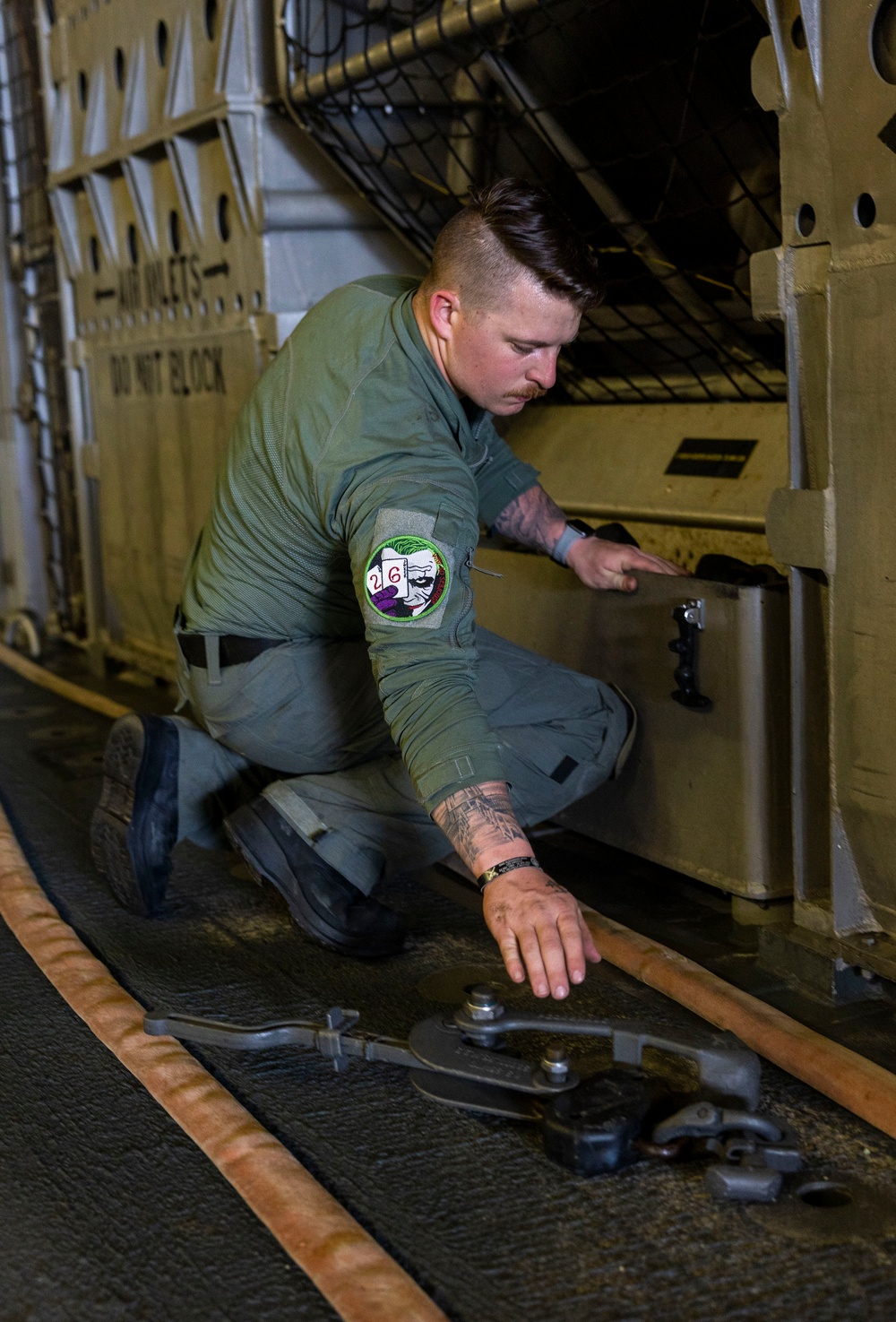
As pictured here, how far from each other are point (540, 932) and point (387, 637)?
1.54ft

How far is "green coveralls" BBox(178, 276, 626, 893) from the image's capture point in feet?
5.82

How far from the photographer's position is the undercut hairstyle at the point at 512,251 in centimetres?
183

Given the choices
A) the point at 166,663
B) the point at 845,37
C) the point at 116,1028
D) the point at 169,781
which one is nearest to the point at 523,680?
the point at 169,781

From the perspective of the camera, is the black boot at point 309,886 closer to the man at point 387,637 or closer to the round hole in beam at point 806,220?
the man at point 387,637

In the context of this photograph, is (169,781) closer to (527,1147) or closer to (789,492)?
(527,1147)

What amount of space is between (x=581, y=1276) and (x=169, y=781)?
1.31 metres

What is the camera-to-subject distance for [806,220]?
72.2 inches

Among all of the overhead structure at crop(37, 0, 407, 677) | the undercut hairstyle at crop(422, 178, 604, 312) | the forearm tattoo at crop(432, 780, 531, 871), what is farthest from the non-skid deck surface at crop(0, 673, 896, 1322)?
the overhead structure at crop(37, 0, 407, 677)

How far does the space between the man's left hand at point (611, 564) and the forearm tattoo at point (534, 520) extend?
0.06 meters

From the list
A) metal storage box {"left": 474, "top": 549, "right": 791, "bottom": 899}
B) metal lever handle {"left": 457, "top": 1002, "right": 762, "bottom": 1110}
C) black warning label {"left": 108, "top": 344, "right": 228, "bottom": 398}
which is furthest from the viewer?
black warning label {"left": 108, "top": 344, "right": 228, "bottom": 398}

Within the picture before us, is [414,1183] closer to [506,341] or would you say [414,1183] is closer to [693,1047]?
[693,1047]

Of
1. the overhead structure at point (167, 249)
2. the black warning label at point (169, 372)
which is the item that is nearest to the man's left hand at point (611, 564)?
the overhead structure at point (167, 249)

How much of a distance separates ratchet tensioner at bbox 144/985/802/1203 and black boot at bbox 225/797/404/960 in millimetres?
349

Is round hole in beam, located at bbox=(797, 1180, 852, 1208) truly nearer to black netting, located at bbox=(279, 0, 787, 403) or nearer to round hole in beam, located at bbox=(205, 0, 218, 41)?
black netting, located at bbox=(279, 0, 787, 403)
